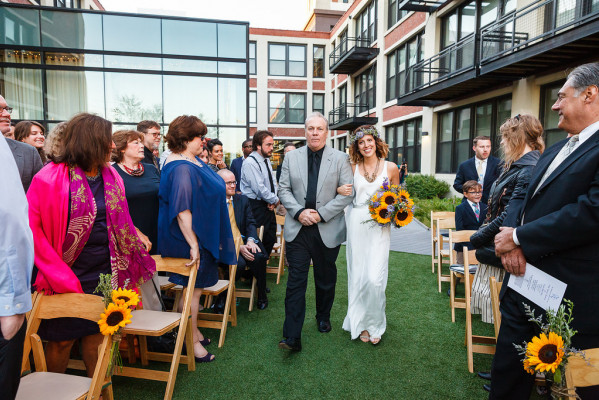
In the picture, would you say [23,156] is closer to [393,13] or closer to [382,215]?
[382,215]

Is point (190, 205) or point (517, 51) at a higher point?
point (517, 51)

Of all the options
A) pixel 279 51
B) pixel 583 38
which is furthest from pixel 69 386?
pixel 279 51

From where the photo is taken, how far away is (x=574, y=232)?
1817 mm

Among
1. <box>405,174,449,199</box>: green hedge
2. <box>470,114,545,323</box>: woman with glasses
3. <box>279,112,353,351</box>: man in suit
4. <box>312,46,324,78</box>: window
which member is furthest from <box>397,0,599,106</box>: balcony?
<box>312,46,324,78</box>: window

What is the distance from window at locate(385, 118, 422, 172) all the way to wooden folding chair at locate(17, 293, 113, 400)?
15877 millimetres

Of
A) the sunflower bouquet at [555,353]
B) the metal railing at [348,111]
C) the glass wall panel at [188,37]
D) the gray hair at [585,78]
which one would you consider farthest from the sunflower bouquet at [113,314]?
the metal railing at [348,111]

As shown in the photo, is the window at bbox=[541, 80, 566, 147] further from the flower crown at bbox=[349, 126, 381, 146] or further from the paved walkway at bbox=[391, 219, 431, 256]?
the flower crown at bbox=[349, 126, 381, 146]

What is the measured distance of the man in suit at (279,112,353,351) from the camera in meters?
3.74

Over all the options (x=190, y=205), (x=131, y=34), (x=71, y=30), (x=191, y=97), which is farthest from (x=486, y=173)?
(x=71, y=30)

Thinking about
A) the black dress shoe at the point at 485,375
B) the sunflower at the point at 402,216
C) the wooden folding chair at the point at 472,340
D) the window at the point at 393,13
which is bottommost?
the black dress shoe at the point at 485,375

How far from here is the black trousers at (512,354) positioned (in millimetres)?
2129

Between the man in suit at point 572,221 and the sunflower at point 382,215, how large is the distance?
159cm

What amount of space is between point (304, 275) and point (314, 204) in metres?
0.74

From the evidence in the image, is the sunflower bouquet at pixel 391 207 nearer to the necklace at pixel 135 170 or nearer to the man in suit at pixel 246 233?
the man in suit at pixel 246 233
